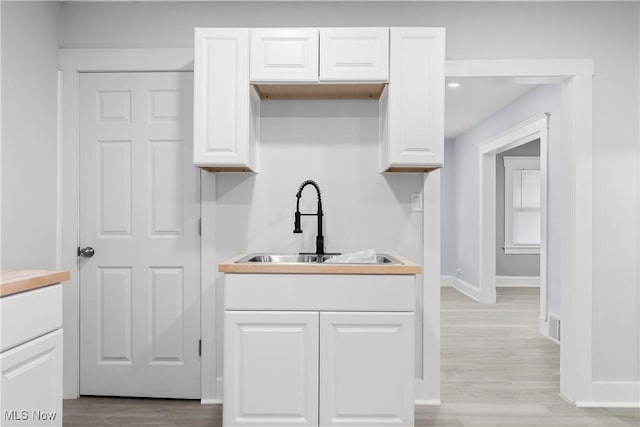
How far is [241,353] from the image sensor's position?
197 centimetres

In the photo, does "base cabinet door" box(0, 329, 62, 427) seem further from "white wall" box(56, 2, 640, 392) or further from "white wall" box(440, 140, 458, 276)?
"white wall" box(440, 140, 458, 276)

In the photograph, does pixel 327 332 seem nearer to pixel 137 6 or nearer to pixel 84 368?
pixel 84 368

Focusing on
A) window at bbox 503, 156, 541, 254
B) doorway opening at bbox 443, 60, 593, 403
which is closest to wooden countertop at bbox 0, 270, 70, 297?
doorway opening at bbox 443, 60, 593, 403

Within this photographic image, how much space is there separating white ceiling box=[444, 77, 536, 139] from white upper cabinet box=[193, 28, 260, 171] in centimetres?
225

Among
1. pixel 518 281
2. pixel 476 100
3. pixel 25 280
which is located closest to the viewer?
pixel 25 280

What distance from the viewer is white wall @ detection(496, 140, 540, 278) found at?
278 inches

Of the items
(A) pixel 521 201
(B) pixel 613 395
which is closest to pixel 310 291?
(B) pixel 613 395

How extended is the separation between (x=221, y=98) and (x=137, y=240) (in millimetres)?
1024

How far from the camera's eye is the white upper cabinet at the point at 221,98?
2.25 m

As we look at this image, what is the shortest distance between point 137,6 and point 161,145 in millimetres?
837

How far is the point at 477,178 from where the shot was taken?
6004 millimetres

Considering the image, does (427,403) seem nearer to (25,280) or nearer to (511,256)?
(25,280)

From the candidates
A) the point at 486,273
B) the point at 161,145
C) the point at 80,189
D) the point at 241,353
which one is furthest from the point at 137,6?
the point at 486,273

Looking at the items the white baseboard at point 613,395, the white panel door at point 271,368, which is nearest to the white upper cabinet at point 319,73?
the white panel door at point 271,368
